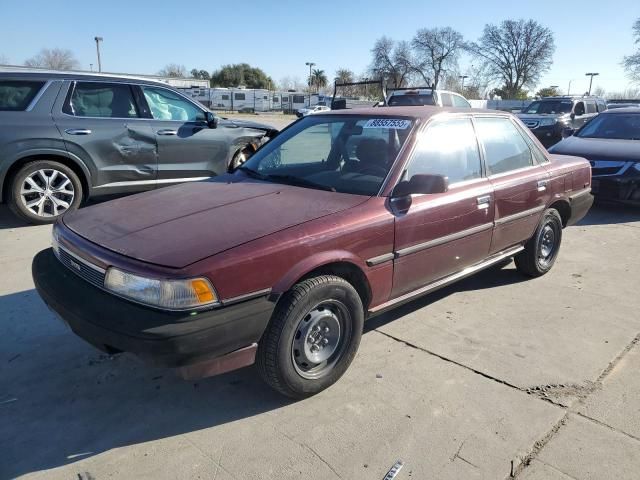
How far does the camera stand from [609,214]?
747 cm

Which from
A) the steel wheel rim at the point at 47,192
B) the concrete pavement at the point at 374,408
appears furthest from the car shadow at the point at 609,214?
the steel wheel rim at the point at 47,192

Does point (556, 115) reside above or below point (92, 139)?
above

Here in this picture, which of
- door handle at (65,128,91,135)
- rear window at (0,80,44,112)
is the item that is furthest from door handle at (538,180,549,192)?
rear window at (0,80,44,112)

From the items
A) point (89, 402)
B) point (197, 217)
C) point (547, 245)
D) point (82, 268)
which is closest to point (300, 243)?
point (197, 217)

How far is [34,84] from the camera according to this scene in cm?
577

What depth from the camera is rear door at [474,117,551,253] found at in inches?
154

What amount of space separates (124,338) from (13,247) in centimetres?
371

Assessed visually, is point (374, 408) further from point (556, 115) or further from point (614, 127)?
point (556, 115)

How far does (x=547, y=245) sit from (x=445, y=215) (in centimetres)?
197

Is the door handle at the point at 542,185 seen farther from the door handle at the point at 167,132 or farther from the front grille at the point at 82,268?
the door handle at the point at 167,132

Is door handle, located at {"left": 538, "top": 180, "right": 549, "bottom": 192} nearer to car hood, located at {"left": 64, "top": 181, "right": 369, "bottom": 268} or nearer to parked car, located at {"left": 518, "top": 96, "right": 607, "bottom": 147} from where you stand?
car hood, located at {"left": 64, "top": 181, "right": 369, "bottom": 268}

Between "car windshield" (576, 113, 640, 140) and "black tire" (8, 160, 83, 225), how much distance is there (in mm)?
8200

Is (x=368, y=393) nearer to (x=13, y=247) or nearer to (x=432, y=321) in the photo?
(x=432, y=321)

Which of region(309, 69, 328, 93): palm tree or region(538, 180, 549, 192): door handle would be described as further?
region(309, 69, 328, 93): palm tree
